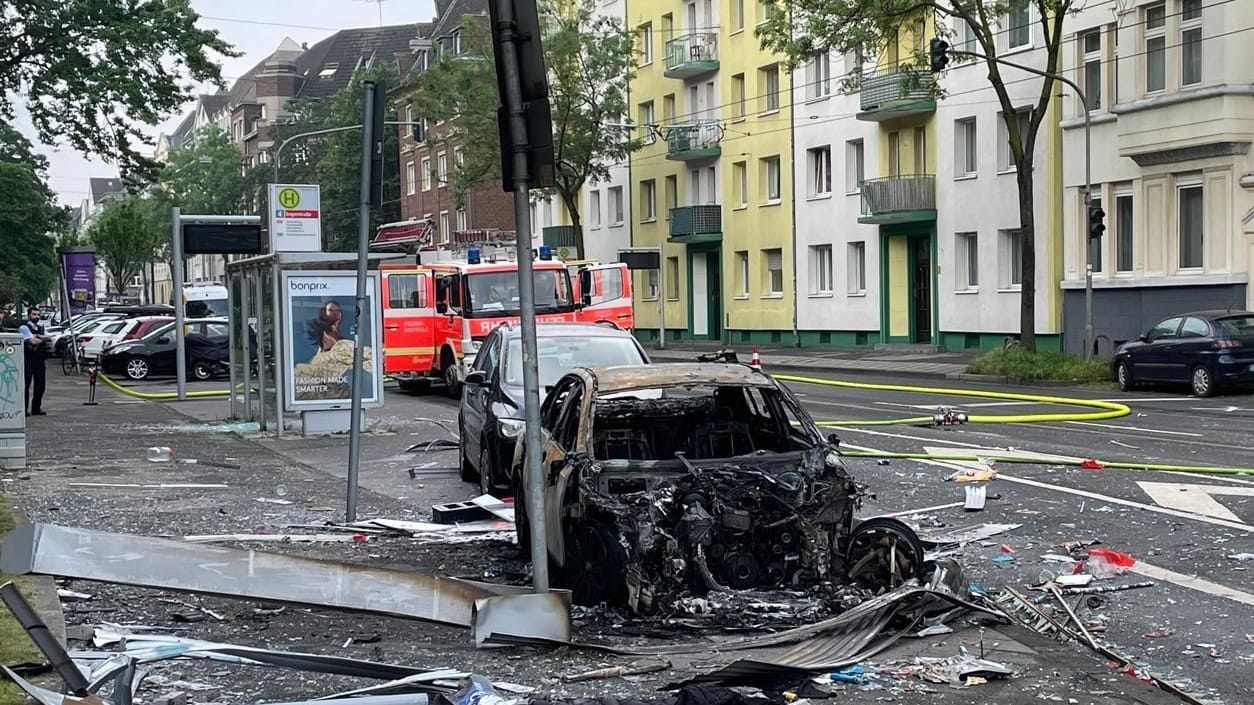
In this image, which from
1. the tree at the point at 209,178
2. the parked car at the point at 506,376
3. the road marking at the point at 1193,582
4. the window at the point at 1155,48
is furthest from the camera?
the tree at the point at 209,178

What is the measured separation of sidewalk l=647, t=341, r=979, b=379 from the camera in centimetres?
3581

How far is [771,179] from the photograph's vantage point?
5288 centimetres

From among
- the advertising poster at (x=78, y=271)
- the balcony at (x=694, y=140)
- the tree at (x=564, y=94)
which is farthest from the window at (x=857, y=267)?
the advertising poster at (x=78, y=271)

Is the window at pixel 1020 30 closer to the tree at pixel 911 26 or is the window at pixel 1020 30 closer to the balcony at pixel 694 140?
the tree at pixel 911 26

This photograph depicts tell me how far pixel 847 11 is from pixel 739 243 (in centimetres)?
2329

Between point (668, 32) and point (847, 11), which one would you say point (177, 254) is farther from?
point (668, 32)

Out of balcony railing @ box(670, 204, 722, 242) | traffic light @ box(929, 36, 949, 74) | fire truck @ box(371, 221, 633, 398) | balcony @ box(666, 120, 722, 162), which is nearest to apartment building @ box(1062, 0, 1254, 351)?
traffic light @ box(929, 36, 949, 74)

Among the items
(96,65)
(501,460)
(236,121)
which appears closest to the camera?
(501,460)

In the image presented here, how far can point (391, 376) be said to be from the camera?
3212 cm

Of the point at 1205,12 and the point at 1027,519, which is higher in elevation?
the point at 1205,12

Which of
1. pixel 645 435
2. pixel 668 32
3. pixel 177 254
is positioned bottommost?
pixel 645 435

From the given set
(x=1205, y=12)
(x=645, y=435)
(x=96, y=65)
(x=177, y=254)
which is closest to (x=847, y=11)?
(x=1205, y=12)

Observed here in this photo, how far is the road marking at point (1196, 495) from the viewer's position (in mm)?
11382

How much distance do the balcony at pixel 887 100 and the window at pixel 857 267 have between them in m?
4.33
